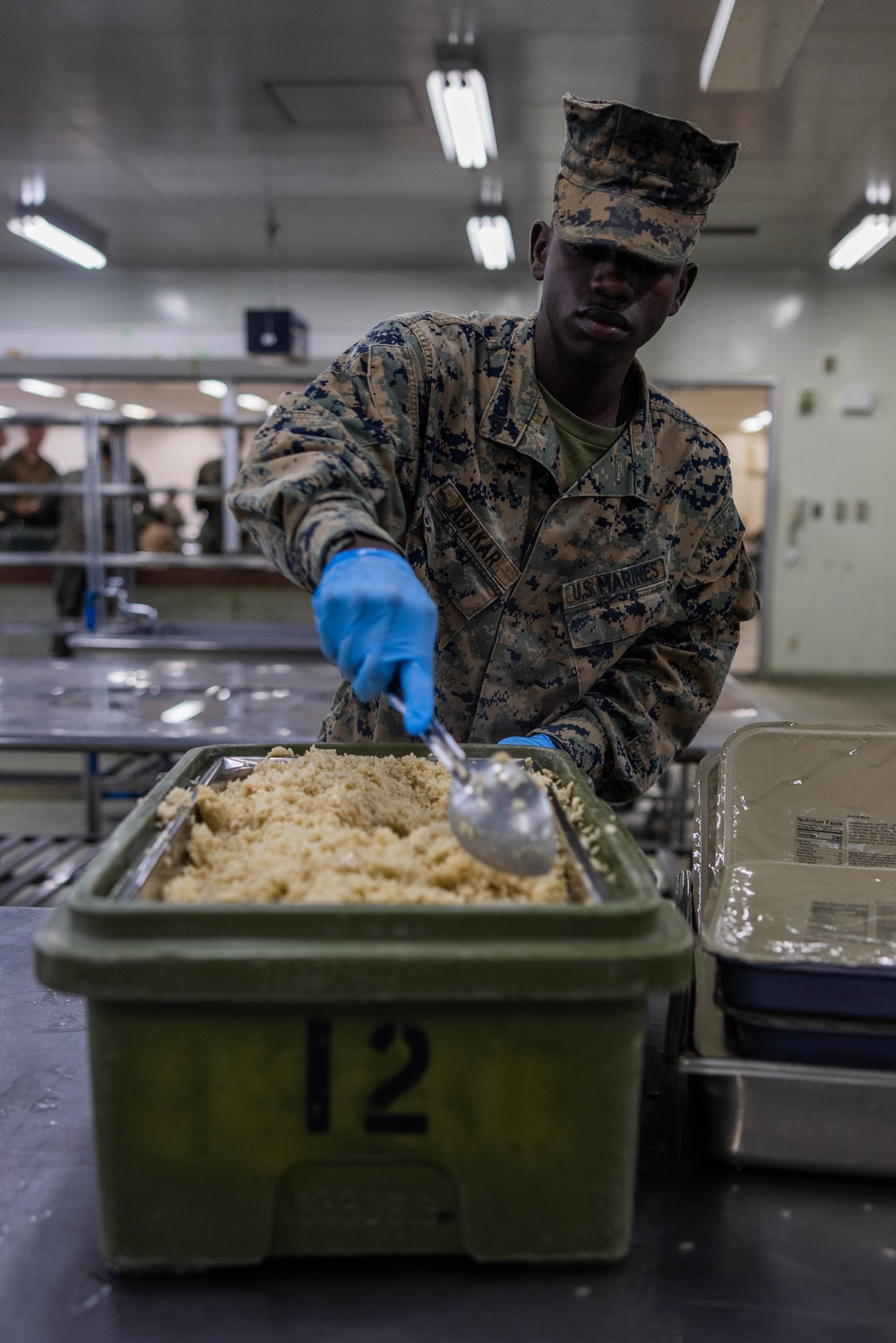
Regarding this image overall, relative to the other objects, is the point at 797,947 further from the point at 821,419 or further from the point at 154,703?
the point at 821,419

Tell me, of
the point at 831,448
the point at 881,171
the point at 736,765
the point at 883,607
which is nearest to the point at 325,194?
the point at 881,171

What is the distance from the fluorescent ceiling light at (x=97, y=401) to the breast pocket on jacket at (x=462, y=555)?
12.3 m

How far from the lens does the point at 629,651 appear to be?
1.69m

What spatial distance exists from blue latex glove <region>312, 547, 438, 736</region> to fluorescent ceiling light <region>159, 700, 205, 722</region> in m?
2.10

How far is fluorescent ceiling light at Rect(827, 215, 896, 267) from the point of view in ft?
18.6

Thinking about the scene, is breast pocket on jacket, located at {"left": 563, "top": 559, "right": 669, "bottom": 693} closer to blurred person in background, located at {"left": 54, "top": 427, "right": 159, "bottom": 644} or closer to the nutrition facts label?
the nutrition facts label

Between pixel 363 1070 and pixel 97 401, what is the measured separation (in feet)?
44.9

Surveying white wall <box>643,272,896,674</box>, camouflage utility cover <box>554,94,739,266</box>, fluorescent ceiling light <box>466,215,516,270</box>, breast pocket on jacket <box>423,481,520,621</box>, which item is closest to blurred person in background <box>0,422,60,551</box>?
fluorescent ceiling light <box>466,215,516,270</box>

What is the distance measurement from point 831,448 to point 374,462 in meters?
7.24

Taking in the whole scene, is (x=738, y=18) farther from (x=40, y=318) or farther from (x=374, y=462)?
(x=40, y=318)

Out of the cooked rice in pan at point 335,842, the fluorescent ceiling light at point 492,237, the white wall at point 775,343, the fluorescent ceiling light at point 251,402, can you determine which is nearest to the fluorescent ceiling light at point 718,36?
the fluorescent ceiling light at point 492,237

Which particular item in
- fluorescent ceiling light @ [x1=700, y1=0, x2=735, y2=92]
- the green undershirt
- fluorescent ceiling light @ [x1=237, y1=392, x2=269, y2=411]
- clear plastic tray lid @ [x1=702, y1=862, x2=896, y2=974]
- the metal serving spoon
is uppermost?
fluorescent ceiling light @ [x1=237, y1=392, x2=269, y2=411]

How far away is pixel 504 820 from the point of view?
804 mm

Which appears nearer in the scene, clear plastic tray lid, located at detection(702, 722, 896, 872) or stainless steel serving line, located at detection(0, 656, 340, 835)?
clear plastic tray lid, located at detection(702, 722, 896, 872)
